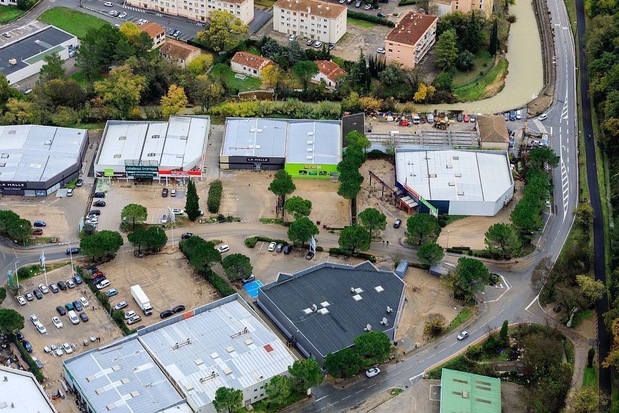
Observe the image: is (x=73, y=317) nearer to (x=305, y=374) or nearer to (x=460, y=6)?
(x=305, y=374)

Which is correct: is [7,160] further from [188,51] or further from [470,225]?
[470,225]

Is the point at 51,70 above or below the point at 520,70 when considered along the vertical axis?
below

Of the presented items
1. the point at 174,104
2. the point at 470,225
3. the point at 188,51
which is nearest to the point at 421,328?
the point at 470,225

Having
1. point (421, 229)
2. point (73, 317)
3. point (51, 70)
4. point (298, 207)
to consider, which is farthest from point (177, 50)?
point (73, 317)

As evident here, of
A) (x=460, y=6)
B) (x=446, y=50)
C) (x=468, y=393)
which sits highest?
(x=460, y=6)

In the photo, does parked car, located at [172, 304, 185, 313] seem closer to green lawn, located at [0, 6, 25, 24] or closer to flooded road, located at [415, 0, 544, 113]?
flooded road, located at [415, 0, 544, 113]

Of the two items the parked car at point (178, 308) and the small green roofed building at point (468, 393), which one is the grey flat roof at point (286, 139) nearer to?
the parked car at point (178, 308)
